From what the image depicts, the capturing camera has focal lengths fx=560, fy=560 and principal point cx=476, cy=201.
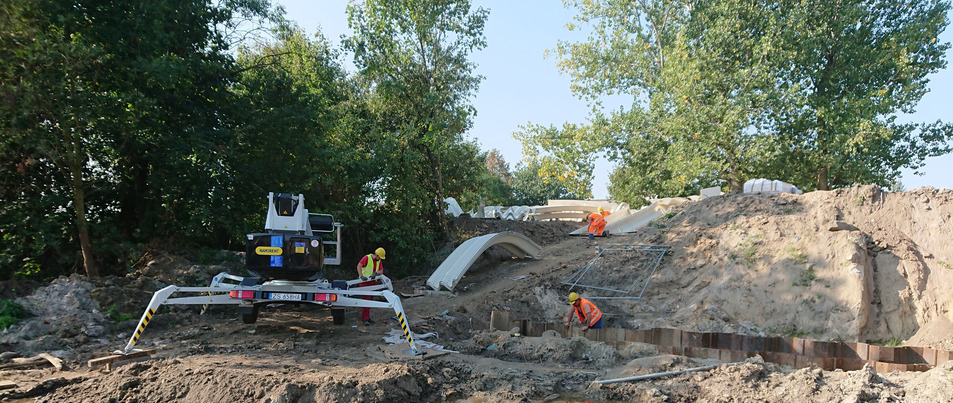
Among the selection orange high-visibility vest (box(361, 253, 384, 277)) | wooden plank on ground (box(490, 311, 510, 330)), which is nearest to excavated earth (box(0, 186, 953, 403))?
wooden plank on ground (box(490, 311, 510, 330))

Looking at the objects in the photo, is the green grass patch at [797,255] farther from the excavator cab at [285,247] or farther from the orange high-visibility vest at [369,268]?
the excavator cab at [285,247]

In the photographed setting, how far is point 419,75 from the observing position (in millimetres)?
18297

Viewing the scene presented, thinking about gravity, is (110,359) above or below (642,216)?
below

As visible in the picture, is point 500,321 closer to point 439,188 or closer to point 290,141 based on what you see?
point 290,141

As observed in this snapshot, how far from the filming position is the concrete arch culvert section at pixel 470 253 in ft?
46.6

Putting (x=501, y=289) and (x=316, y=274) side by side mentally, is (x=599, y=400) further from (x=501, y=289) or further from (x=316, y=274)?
(x=501, y=289)

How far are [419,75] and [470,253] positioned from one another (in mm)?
6653

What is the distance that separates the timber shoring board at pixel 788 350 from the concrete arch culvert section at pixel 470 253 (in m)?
4.41

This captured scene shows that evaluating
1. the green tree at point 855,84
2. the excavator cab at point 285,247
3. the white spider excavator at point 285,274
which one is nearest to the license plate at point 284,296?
the white spider excavator at point 285,274

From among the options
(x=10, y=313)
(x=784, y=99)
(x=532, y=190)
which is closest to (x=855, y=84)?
(x=784, y=99)

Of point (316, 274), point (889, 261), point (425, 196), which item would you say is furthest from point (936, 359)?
point (425, 196)

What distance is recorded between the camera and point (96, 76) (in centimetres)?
957

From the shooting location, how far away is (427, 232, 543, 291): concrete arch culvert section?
14.2 meters

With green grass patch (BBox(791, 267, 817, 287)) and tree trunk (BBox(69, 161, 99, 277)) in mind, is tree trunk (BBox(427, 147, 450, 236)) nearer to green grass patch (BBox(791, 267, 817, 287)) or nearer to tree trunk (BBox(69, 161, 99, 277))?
tree trunk (BBox(69, 161, 99, 277))
